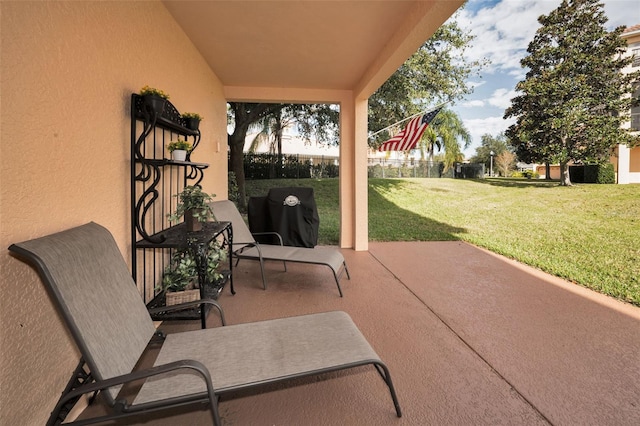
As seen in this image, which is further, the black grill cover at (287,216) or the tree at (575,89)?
the tree at (575,89)

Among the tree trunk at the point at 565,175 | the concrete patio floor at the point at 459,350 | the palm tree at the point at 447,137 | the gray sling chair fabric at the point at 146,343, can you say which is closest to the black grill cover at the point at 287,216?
the concrete patio floor at the point at 459,350

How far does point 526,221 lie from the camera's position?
29.2 feet

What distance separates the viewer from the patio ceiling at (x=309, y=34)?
2.65m

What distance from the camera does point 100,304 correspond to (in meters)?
1.31

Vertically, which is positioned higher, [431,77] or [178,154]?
[431,77]

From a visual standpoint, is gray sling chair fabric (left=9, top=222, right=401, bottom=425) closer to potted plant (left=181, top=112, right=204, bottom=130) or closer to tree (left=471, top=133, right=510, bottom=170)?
potted plant (left=181, top=112, right=204, bottom=130)

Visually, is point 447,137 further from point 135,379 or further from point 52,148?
Answer: point 135,379

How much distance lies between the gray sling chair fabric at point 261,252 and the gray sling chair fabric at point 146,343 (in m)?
1.52

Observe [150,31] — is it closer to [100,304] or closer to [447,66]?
[100,304]

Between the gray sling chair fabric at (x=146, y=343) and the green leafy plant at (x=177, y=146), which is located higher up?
the green leafy plant at (x=177, y=146)

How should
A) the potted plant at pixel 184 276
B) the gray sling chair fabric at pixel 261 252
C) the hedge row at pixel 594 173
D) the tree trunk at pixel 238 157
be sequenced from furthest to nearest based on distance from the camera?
1. the hedge row at pixel 594 173
2. the tree trunk at pixel 238 157
3. the gray sling chair fabric at pixel 261 252
4. the potted plant at pixel 184 276

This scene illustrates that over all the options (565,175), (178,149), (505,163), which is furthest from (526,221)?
(505,163)

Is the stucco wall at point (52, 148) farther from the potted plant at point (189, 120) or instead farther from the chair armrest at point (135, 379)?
the potted plant at point (189, 120)

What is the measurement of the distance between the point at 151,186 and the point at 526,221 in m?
10.0
